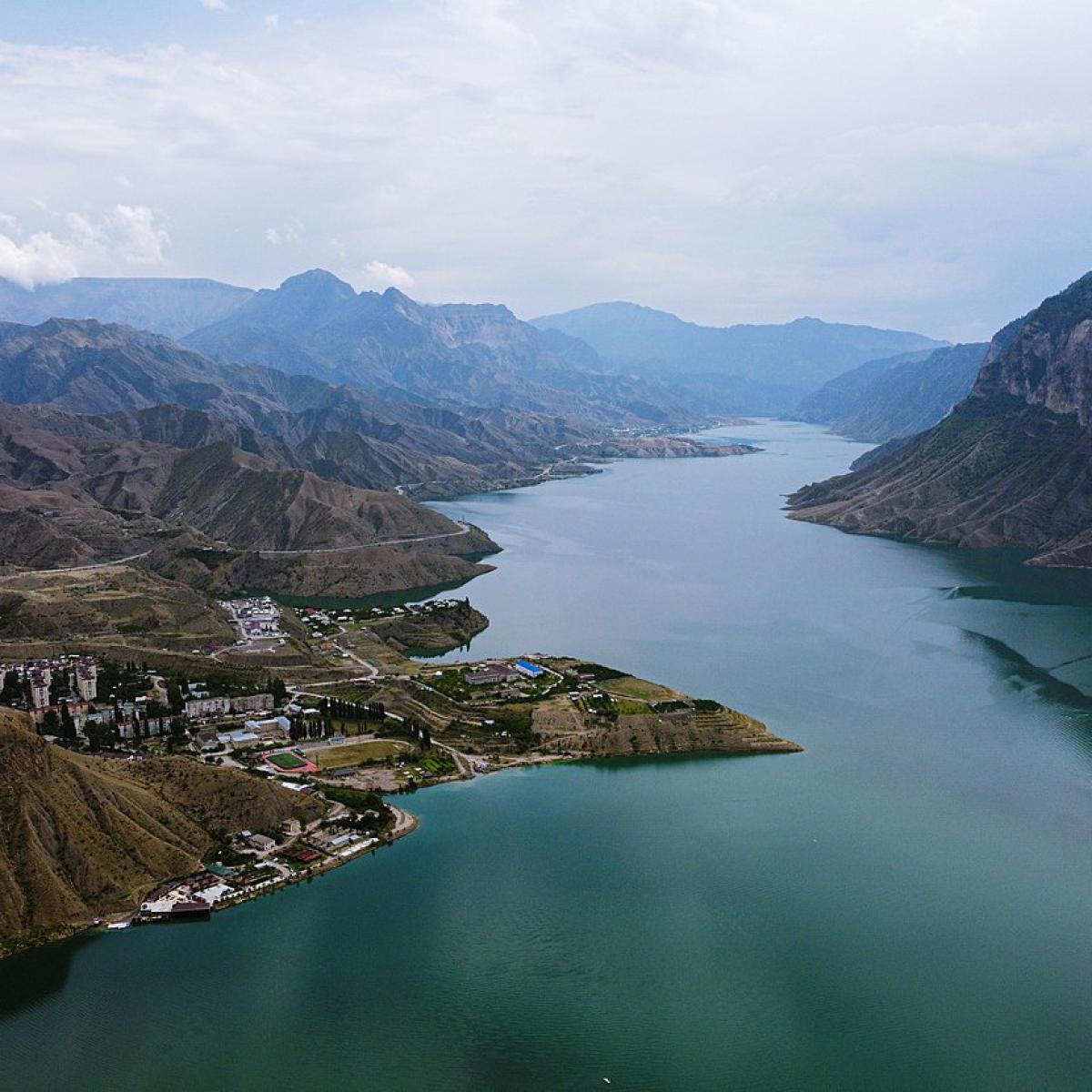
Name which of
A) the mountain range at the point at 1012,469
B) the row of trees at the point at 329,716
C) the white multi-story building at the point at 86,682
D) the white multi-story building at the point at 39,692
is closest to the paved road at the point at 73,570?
the white multi-story building at the point at 86,682

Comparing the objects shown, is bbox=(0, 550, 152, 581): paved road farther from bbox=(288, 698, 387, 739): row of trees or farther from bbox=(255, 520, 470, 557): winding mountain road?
bbox=(288, 698, 387, 739): row of trees

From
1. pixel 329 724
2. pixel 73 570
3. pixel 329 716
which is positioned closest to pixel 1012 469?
pixel 329 716

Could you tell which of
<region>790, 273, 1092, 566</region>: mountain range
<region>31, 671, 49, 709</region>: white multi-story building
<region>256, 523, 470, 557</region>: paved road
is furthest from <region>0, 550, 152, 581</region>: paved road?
<region>790, 273, 1092, 566</region>: mountain range

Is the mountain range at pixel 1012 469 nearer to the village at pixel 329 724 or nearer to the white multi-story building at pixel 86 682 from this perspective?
the village at pixel 329 724

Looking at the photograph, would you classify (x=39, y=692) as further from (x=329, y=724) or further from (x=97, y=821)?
(x=97, y=821)

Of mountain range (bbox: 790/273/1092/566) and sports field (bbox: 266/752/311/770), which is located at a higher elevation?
mountain range (bbox: 790/273/1092/566)

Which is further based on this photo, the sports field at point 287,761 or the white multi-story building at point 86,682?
the white multi-story building at point 86,682
